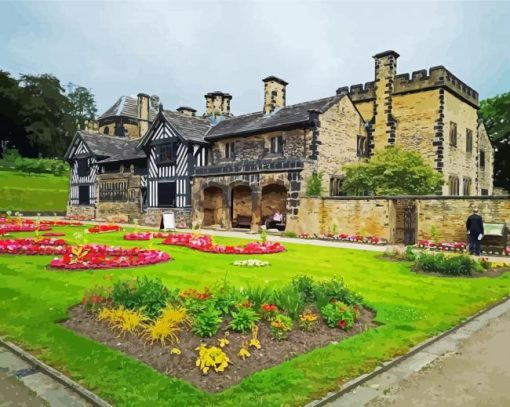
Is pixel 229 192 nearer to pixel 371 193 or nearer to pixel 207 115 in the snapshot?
pixel 371 193

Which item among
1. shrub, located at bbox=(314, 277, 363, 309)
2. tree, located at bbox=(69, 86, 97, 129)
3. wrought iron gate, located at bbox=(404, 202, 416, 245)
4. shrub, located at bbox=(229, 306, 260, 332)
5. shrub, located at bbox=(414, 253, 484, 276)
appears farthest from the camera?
tree, located at bbox=(69, 86, 97, 129)

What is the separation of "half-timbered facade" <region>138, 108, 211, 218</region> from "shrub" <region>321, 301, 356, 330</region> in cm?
2379

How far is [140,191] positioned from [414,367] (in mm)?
31578

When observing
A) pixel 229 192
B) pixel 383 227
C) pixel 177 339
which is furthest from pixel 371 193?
pixel 177 339

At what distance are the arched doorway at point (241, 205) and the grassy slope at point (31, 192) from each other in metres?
22.6

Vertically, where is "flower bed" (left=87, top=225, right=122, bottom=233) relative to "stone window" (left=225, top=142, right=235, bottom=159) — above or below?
below

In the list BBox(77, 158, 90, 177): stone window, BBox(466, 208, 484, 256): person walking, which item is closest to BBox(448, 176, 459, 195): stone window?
BBox(466, 208, 484, 256): person walking

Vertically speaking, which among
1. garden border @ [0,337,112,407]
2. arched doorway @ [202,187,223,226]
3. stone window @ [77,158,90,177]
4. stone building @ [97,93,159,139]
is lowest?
garden border @ [0,337,112,407]

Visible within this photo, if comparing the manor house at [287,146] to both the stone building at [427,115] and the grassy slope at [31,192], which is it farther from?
the grassy slope at [31,192]

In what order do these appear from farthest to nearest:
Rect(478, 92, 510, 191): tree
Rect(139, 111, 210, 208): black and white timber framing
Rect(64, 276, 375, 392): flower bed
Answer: Rect(478, 92, 510, 191): tree
Rect(139, 111, 210, 208): black and white timber framing
Rect(64, 276, 375, 392): flower bed

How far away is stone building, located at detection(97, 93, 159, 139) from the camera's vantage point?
2037 inches

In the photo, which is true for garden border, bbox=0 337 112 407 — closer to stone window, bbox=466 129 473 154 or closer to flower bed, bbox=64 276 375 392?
flower bed, bbox=64 276 375 392

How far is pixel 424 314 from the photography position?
7.11m

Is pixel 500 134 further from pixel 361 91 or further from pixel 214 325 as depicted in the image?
pixel 214 325
